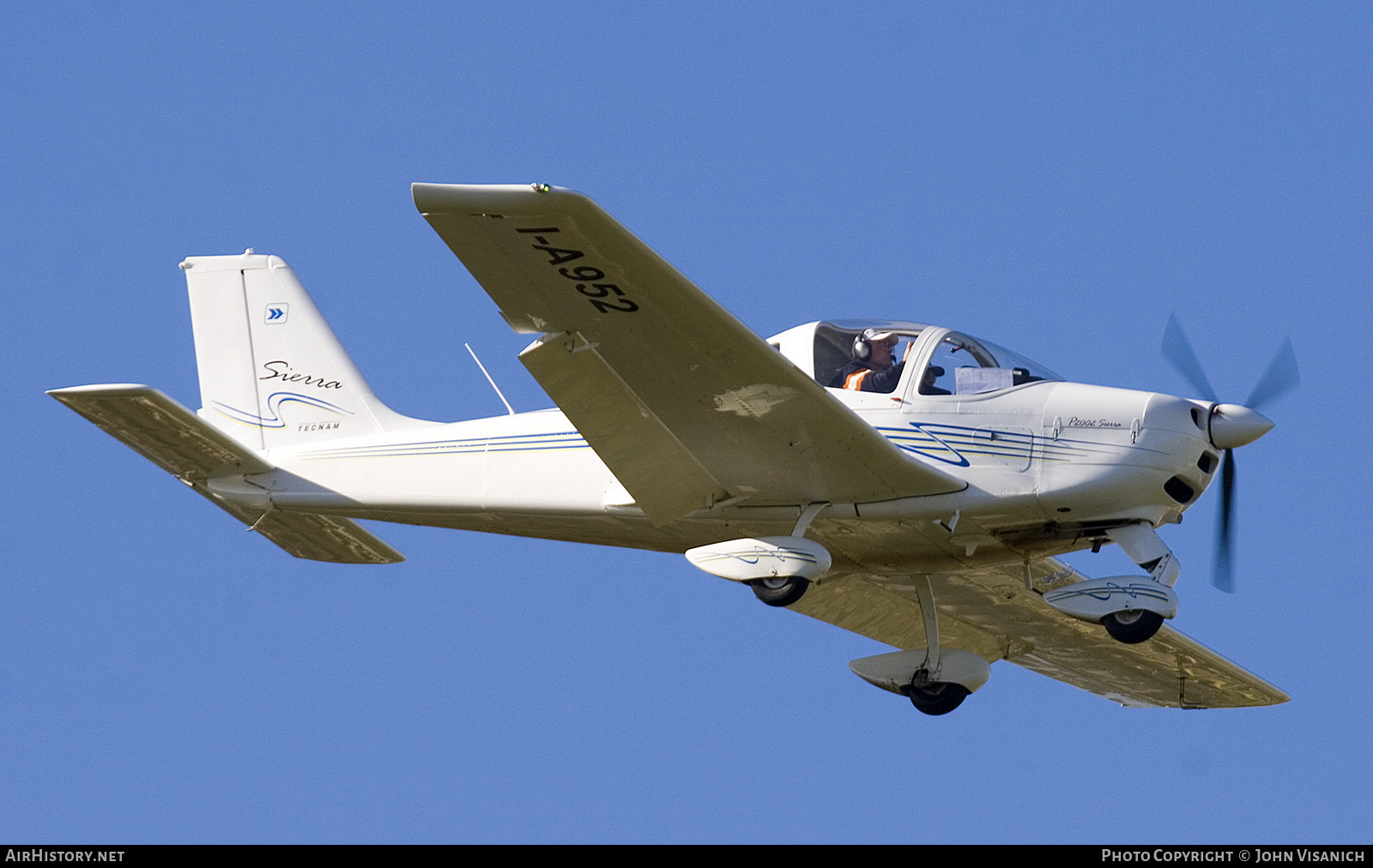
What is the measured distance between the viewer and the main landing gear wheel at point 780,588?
1333cm

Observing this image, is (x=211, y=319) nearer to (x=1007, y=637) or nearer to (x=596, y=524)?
(x=596, y=524)

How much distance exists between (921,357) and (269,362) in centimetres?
667

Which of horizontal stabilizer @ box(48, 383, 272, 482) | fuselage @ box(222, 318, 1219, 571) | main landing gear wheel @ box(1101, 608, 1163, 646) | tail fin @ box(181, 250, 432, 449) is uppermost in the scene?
tail fin @ box(181, 250, 432, 449)

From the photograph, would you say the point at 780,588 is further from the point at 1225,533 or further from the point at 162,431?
the point at 162,431

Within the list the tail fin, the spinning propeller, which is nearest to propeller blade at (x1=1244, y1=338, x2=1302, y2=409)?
the spinning propeller

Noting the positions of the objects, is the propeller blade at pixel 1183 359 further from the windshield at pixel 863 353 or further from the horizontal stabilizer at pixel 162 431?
the horizontal stabilizer at pixel 162 431

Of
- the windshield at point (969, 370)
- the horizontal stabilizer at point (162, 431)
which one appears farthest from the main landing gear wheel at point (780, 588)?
the horizontal stabilizer at point (162, 431)

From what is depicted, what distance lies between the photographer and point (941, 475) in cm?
1336

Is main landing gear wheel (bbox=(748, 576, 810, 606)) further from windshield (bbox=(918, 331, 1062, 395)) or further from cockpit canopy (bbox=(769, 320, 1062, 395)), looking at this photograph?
windshield (bbox=(918, 331, 1062, 395))

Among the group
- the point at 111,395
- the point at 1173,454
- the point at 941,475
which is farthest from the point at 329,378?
the point at 1173,454

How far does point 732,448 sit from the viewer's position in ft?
44.4

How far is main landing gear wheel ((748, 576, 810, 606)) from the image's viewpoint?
13.3 m

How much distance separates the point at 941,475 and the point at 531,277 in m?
3.58

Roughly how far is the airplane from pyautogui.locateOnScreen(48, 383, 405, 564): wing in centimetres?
2
